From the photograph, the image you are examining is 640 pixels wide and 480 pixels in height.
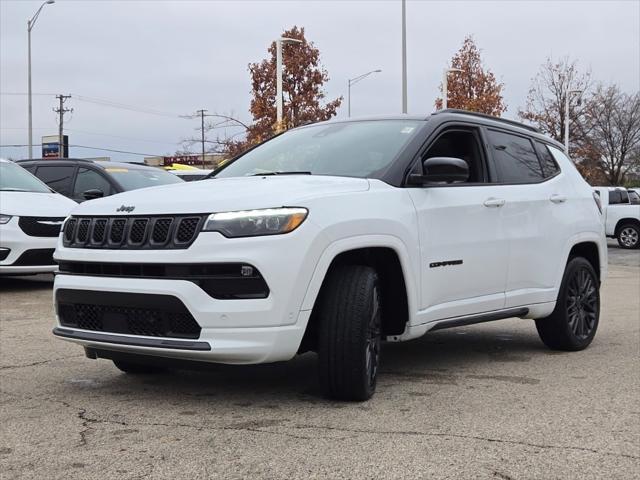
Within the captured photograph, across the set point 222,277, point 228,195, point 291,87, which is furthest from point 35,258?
point 291,87

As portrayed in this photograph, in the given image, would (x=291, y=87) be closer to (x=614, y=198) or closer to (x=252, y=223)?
(x=614, y=198)

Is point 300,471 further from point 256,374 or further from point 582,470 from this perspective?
point 256,374

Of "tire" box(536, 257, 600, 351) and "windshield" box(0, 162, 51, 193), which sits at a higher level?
"windshield" box(0, 162, 51, 193)

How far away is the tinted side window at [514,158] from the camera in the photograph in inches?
233

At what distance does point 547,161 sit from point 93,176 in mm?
6904

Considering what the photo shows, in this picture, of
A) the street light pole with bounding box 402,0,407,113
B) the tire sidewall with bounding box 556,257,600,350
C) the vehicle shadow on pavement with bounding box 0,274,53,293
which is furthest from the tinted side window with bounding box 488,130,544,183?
the street light pole with bounding box 402,0,407,113

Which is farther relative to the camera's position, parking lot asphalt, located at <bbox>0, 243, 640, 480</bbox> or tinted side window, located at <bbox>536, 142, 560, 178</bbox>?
tinted side window, located at <bbox>536, 142, 560, 178</bbox>

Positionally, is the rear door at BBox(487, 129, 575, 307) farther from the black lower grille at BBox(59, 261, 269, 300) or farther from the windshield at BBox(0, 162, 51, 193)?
the windshield at BBox(0, 162, 51, 193)

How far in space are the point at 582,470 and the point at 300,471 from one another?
1183mm

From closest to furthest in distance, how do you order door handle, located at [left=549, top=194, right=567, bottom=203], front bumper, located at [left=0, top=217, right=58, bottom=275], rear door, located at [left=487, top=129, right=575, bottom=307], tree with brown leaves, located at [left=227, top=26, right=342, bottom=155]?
rear door, located at [left=487, top=129, right=575, bottom=307] < door handle, located at [left=549, top=194, right=567, bottom=203] < front bumper, located at [left=0, top=217, right=58, bottom=275] < tree with brown leaves, located at [left=227, top=26, right=342, bottom=155]

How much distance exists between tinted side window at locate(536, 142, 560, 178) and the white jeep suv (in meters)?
0.53

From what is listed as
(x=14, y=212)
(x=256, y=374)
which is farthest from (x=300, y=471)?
(x=14, y=212)

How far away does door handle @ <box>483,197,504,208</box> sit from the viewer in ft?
18.0

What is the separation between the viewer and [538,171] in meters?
6.34
